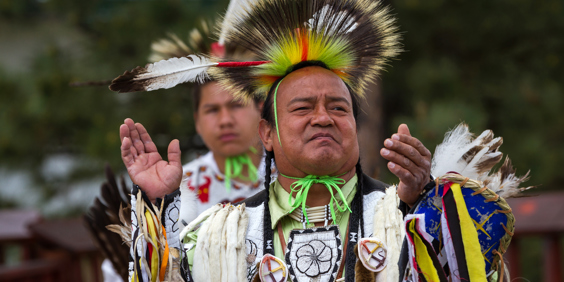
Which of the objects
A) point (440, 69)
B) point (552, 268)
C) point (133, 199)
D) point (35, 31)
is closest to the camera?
point (133, 199)

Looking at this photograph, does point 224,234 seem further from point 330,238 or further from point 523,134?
point 523,134

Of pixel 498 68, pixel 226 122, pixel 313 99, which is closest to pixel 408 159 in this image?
pixel 313 99

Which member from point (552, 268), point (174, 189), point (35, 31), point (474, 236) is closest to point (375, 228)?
point (474, 236)

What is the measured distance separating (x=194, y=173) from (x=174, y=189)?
1.74 meters

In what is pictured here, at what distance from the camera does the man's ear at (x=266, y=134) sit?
2.69m

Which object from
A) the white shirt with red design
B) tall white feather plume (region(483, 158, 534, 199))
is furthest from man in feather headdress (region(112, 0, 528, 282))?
the white shirt with red design

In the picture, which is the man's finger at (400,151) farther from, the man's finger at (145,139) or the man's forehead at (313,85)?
the man's finger at (145,139)

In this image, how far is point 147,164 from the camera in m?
2.42

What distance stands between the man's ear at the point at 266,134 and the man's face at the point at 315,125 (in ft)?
0.28

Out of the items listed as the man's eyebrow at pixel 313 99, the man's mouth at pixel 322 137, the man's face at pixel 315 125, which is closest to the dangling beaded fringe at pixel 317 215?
the man's face at pixel 315 125

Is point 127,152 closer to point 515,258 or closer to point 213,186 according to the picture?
point 213,186

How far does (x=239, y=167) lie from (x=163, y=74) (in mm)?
1602

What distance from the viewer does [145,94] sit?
5719 mm

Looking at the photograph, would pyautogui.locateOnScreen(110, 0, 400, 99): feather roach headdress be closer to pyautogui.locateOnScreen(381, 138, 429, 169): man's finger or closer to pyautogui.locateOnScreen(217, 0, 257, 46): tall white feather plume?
pyautogui.locateOnScreen(217, 0, 257, 46): tall white feather plume
